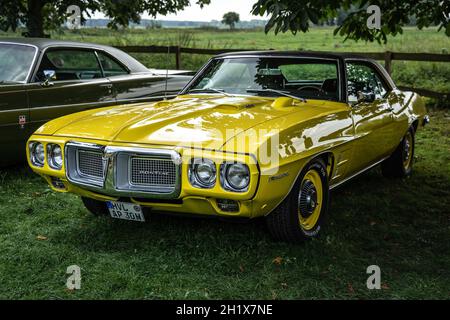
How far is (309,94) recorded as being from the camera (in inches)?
188

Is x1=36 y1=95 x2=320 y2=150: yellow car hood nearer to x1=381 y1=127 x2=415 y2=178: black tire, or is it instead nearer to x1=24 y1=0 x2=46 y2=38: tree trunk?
x1=381 y1=127 x2=415 y2=178: black tire

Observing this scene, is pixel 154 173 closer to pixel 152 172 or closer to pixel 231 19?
pixel 152 172

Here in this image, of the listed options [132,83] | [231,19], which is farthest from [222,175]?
[231,19]

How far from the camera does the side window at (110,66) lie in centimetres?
708

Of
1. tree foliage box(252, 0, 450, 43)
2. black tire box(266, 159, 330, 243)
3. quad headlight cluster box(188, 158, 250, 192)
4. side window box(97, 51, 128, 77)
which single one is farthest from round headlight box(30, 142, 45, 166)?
side window box(97, 51, 128, 77)

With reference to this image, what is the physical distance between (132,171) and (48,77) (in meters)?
2.81

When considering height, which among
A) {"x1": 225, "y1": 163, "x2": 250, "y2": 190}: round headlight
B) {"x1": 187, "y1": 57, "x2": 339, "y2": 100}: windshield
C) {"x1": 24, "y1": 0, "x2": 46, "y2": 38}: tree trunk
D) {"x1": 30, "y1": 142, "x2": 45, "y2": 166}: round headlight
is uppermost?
{"x1": 24, "y1": 0, "x2": 46, "y2": 38}: tree trunk

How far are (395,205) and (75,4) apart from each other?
860cm

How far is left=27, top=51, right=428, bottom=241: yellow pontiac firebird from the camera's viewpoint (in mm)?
3461

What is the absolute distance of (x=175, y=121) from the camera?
13.0 ft

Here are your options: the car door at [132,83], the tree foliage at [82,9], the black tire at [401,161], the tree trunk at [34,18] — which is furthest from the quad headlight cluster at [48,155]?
the tree trunk at [34,18]

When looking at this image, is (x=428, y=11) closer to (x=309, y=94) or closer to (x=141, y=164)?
(x=309, y=94)

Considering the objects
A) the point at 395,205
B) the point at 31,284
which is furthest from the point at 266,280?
the point at 395,205

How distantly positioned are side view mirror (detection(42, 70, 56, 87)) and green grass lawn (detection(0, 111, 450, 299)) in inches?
53.6
